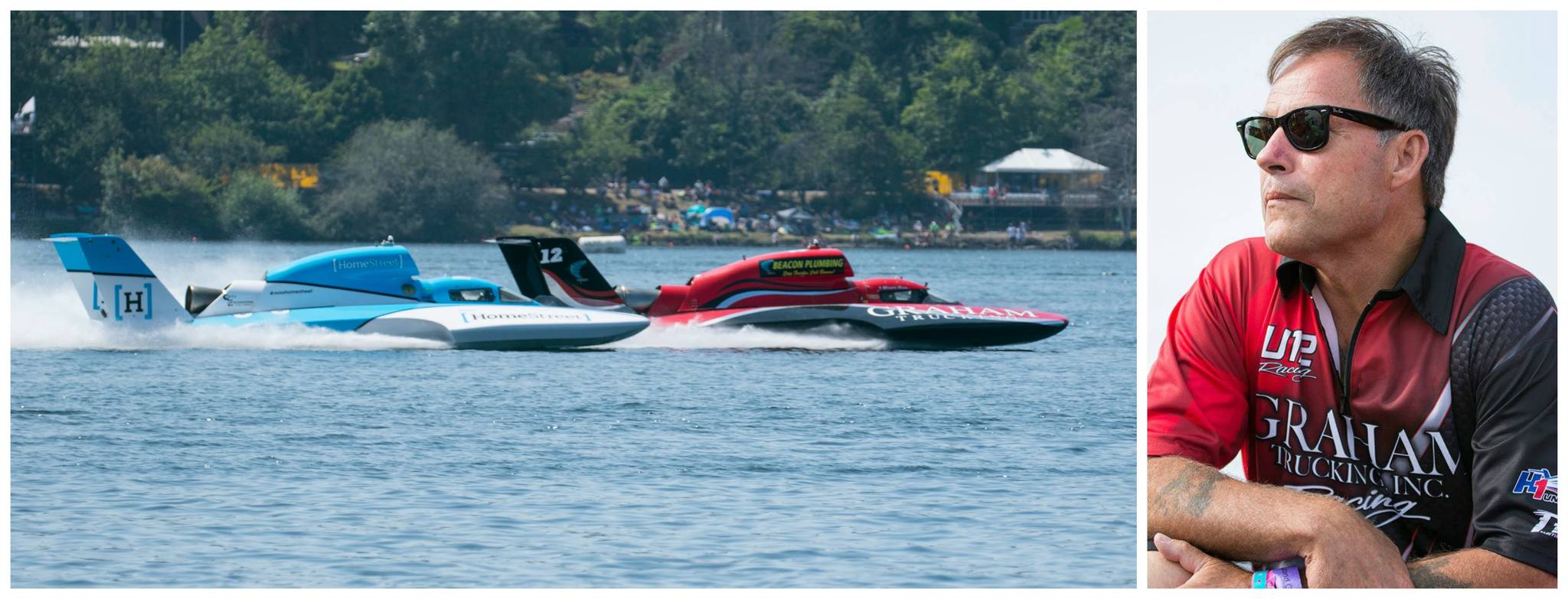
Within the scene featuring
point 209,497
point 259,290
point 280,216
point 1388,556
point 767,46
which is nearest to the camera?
point 1388,556

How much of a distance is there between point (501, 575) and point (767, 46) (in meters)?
78.3

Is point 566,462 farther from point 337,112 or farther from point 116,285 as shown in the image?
point 337,112

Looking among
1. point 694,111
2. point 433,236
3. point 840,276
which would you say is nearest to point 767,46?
point 694,111

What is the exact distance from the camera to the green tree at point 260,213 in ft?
225

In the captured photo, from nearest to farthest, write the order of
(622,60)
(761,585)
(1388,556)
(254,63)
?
(1388,556) < (761,585) < (254,63) < (622,60)

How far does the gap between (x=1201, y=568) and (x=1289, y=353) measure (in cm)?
32

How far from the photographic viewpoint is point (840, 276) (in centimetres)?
2378

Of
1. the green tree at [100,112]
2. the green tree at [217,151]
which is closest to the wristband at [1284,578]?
the green tree at [100,112]

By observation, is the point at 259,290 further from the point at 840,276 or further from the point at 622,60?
the point at 622,60

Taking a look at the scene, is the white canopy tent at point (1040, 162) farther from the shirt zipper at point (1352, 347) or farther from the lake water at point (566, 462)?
the shirt zipper at point (1352, 347)

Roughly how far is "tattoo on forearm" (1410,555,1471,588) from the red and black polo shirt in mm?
63

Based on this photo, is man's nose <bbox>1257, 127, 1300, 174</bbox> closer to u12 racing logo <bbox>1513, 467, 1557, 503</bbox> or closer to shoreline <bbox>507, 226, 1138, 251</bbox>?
u12 racing logo <bbox>1513, 467, 1557, 503</bbox>

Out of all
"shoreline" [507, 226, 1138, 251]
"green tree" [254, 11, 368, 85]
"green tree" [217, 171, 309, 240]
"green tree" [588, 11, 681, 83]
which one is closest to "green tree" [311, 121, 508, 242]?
"green tree" [217, 171, 309, 240]

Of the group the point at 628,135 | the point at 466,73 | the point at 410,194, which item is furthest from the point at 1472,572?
the point at 466,73
